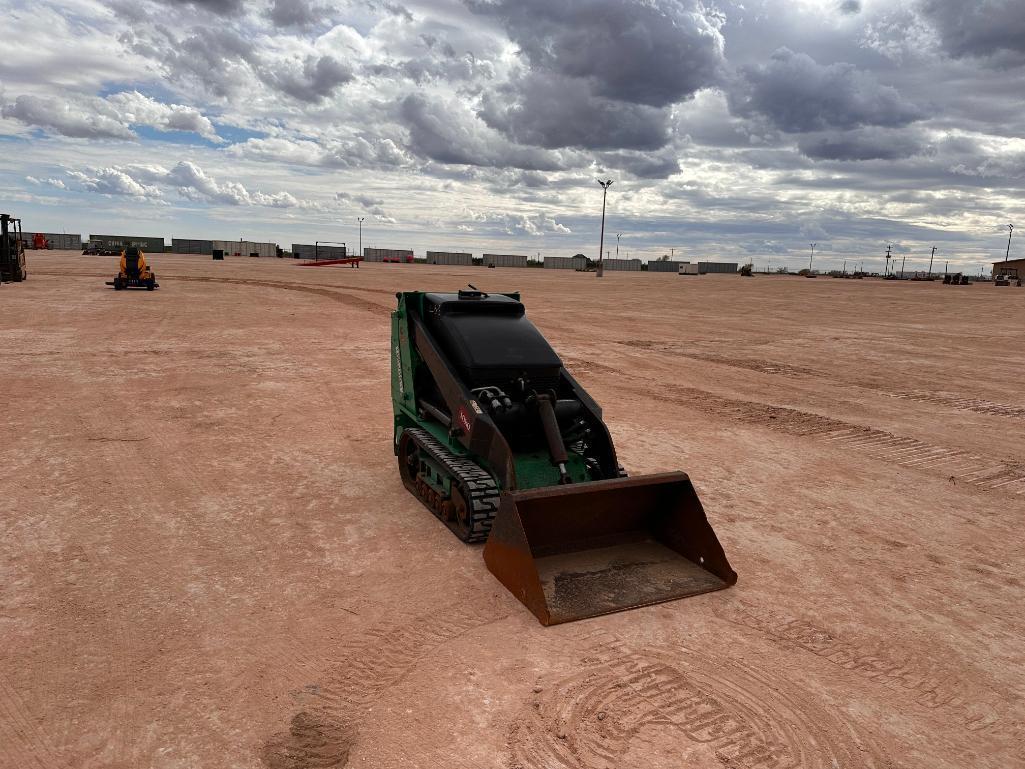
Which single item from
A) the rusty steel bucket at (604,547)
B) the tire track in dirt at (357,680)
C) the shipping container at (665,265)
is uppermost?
the shipping container at (665,265)

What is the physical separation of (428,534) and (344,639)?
1484mm

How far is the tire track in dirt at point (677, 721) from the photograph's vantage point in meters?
2.85

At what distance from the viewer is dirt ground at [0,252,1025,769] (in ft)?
9.65

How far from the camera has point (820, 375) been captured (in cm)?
1252

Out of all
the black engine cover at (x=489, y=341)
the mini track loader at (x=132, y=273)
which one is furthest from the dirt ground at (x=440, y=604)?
the mini track loader at (x=132, y=273)

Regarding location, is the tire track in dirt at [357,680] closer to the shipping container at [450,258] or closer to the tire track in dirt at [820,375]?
the tire track in dirt at [820,375]

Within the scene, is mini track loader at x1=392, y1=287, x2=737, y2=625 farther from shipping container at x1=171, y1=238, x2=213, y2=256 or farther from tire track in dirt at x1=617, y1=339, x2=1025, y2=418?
shipping container at x1=171, y1=238, x2=213, y2=256

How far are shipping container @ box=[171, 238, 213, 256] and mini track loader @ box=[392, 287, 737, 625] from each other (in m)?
94.3

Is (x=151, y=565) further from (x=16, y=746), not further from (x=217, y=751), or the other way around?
(x=217, y=751)

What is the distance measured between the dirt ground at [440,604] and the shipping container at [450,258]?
89.7 metres

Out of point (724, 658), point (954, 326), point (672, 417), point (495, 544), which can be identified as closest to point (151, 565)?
point (495, 544)

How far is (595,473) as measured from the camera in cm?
515

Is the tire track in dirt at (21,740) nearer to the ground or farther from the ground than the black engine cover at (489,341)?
nearer to the ground

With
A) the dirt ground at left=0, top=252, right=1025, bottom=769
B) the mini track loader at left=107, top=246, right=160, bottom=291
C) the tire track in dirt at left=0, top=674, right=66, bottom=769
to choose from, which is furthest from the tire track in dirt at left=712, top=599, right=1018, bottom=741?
the mini track loader at left=107, top=246, right=160, bottom=291
